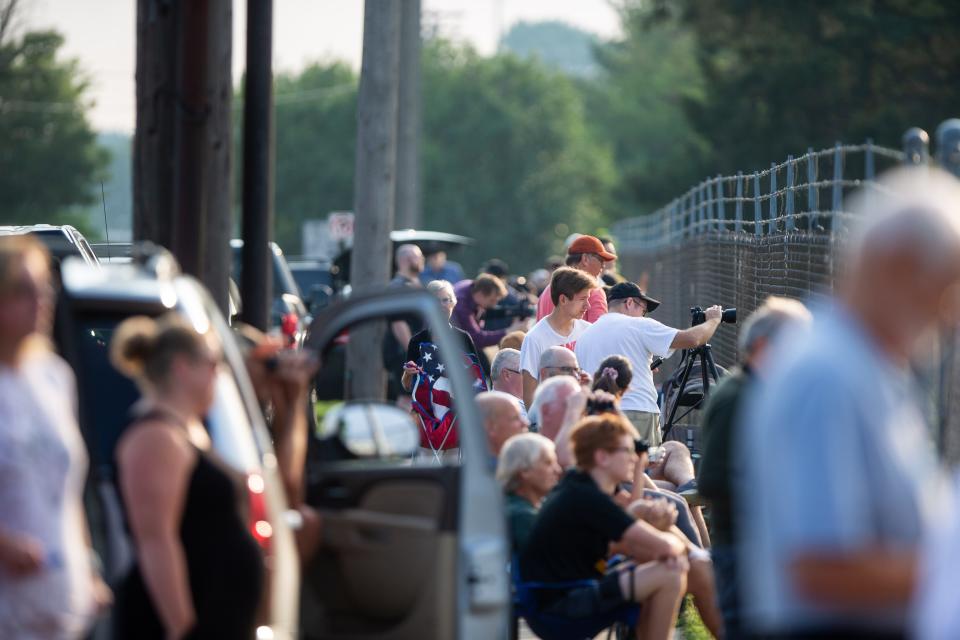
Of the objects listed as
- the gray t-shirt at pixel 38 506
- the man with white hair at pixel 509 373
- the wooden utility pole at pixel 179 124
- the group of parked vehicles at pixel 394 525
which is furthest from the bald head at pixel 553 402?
the gray t-shirt at pixel 38 506

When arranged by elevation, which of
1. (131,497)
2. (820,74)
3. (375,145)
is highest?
(820,74)

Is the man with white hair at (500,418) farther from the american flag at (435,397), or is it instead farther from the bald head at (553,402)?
the american flag at (435,397)

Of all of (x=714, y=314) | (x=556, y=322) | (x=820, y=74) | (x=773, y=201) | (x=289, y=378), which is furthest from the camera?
(x=820, y=74)

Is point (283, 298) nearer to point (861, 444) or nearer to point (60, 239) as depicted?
point (60, 239)

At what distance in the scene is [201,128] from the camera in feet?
24.7

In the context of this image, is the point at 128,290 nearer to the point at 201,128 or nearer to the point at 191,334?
the point at 191,334

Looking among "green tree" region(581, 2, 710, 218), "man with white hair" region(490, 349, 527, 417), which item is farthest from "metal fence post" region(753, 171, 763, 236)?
"green tree" region(581, 2, 710, 218)

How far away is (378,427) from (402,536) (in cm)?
36

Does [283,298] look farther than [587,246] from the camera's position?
Yes

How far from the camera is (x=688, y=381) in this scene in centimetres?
1197

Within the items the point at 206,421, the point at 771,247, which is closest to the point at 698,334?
the point at 771,247

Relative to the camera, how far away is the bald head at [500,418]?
8117 mm

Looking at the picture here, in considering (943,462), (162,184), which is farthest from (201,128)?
(943,462)

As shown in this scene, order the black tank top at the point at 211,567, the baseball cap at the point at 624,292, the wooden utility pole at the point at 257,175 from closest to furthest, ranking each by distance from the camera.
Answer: the black tank top at the point at 211,567 → the wooden utility pole at the point at 257,175 → the baseball cap at the point at 624,292
